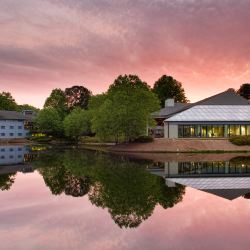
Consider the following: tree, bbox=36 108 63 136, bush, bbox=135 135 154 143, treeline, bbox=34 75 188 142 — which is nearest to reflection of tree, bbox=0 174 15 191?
bush, bbox=135 135 154 143

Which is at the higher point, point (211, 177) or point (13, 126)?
point (13, 126)

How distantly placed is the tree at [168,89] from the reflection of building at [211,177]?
8174 cm

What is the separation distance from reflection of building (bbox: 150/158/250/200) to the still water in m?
0.06

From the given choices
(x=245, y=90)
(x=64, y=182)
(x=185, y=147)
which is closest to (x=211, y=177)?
(x=64, y=182)

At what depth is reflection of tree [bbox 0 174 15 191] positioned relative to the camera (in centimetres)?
2455

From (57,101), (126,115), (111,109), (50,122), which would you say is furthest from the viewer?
(57,101)

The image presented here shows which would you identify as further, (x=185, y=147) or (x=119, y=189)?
(x=185, y=147)

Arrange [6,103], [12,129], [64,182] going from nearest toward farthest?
[64,182], [12,129], [6,103]

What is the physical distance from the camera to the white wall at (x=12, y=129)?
98938 mm

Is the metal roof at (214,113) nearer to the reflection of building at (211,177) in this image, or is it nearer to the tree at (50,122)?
the reflection of building at (211,177)

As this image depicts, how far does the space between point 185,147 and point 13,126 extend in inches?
2423

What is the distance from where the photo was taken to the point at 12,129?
10131 cm

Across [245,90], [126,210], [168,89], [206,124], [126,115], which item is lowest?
[126,210]

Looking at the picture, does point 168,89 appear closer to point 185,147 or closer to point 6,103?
point 6,103
